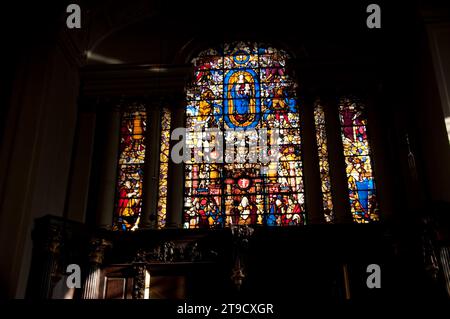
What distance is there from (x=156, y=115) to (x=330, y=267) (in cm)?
473

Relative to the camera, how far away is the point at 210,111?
12.2 meters

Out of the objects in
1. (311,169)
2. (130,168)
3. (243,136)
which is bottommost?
(311,169)

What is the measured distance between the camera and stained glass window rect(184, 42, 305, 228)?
11.1 m

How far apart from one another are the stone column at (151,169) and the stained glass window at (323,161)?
3.24 meters

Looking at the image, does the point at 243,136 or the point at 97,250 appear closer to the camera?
the point at 97,250

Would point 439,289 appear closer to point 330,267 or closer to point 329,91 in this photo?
point 330,267

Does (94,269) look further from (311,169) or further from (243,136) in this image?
(311,169)

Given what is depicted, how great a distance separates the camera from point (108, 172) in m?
11.4

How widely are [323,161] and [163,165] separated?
3.22m

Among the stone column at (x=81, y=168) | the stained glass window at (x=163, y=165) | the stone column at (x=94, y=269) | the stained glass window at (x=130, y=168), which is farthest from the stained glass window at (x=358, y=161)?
the stone column at (x=81, y=168)

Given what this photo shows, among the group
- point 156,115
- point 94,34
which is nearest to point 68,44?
point 94,34

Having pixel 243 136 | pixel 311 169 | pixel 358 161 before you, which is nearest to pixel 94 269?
pixel 243 136

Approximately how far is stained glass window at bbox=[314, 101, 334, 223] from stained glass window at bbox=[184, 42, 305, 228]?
0.40 metres

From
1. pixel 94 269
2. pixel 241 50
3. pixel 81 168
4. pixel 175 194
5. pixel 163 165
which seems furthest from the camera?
pixel 241 50
